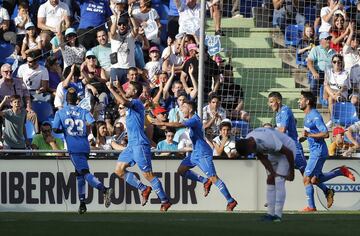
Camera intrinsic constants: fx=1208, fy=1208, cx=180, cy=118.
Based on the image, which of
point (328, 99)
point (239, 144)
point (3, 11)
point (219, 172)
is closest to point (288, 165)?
point (239, 144)

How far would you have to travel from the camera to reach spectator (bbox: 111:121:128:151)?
74.4 ft

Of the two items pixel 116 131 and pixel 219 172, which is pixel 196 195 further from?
pixel 116 131

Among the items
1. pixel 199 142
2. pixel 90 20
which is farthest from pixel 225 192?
pixel 90 20

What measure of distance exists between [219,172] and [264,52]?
3.62 metres

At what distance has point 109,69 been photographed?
80.4 feet

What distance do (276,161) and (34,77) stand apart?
8.94 meters

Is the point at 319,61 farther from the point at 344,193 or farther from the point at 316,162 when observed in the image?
the point at 316,162

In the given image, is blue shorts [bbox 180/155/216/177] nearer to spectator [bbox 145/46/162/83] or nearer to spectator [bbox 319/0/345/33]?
spectator [bbox 145/46/162/83]

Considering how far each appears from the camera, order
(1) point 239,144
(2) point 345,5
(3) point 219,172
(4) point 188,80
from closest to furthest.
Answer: (1) point 239,144 < (3) point 219,172 < (4) point 188,80 < (2) point 345,5

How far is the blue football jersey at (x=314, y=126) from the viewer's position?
68.7ft

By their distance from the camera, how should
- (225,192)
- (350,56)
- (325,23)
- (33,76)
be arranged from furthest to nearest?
(325,23), (350,56), (33,76), (225,192)

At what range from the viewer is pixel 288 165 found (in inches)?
→ 630

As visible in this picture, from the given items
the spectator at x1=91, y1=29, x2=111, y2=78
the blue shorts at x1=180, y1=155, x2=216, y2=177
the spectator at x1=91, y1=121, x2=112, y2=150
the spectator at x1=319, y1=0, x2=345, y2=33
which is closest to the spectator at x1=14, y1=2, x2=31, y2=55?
the spectator at x1=91, y1=29, x2=111, y2=78

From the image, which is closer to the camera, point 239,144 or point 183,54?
point 239,144
